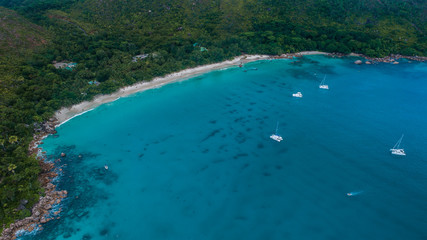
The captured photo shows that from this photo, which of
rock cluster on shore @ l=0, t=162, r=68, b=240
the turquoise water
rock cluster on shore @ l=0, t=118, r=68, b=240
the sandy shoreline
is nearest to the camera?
rock cluster on shore @ l=0, t=162, r=68, b=240

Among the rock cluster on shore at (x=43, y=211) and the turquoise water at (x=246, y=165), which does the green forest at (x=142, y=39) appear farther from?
the turquoise water at (x=246, y=165)

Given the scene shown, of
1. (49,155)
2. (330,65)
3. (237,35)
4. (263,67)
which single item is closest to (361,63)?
(330,65)

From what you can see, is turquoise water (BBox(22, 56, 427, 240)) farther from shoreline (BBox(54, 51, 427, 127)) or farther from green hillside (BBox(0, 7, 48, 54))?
green hillside (BBox(0, 7, 48, 54))

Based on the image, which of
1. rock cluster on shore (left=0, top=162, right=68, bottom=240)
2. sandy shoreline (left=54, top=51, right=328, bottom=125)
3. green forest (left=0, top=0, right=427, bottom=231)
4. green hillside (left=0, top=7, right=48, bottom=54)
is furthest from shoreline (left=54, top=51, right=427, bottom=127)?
green hillside (left=0, top=7, right=48, bottom=54)

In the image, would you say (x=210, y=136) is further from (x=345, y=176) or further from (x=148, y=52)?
(x=148, y=52)

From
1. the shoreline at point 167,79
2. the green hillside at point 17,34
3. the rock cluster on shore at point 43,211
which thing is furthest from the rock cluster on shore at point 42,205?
the green hillside at point 17,34

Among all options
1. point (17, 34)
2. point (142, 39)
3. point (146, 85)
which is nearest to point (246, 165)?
point (146, 85)

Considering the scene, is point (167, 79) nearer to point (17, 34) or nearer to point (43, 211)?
point (43, 211)
